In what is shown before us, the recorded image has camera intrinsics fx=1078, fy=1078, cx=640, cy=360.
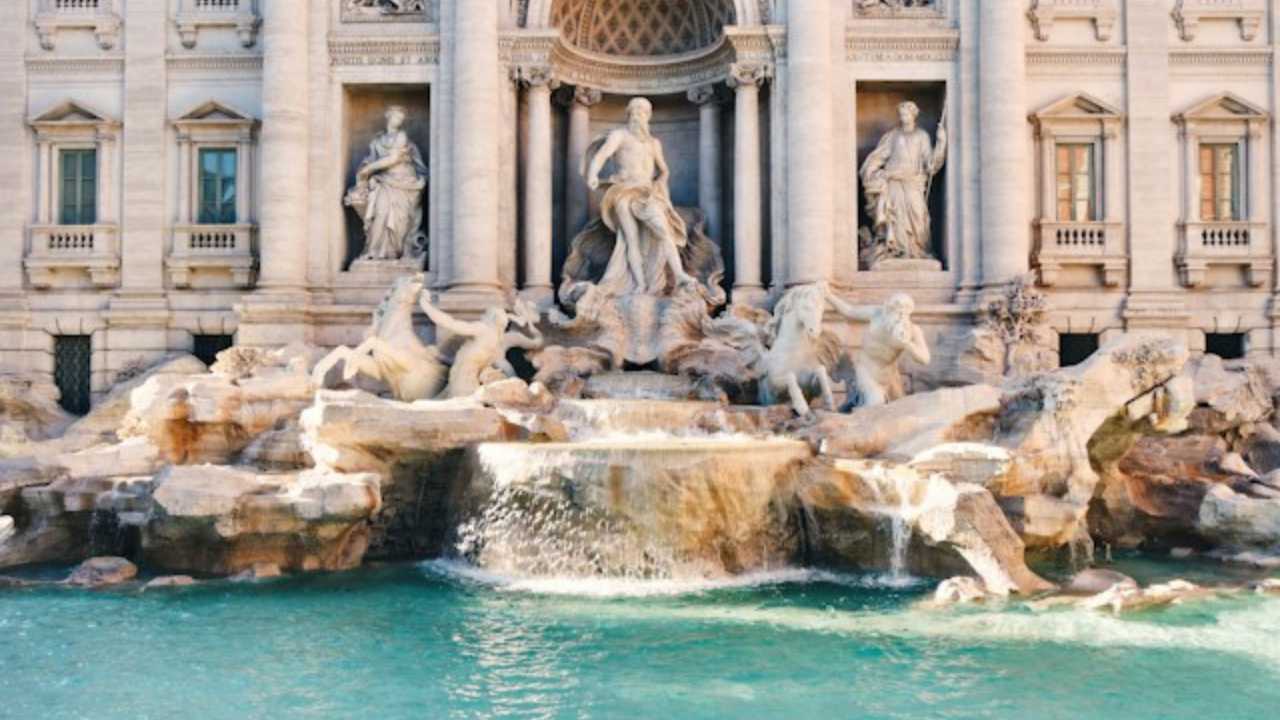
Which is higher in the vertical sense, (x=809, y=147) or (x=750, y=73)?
(x=750, y=73)

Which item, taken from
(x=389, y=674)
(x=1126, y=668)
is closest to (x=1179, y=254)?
(x=1126, y=668)

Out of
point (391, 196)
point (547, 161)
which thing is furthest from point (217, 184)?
point (547, 161)

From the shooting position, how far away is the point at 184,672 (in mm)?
8922

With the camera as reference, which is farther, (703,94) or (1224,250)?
(703,94)

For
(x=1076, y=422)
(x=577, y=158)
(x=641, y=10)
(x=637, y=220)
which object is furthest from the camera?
(x=641, y=10)

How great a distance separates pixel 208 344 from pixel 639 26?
1024cm

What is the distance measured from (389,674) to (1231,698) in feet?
21.9

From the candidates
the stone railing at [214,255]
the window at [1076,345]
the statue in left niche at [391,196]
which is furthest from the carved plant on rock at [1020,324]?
the stone railing at [214,255]

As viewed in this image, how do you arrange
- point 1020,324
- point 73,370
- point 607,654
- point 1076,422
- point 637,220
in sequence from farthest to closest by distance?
point 73,370, point 637,220, point 1020,324, point 1076,422, point 607,654

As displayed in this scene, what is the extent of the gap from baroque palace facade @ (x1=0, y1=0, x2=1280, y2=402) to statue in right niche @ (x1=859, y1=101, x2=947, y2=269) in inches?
1.7

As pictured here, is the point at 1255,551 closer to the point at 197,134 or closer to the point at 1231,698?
the point at 1231,698

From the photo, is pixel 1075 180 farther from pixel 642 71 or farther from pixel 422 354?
pixel 422 354

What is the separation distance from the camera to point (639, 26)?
69.5 ft

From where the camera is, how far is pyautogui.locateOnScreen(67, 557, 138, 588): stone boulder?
1208 cm
